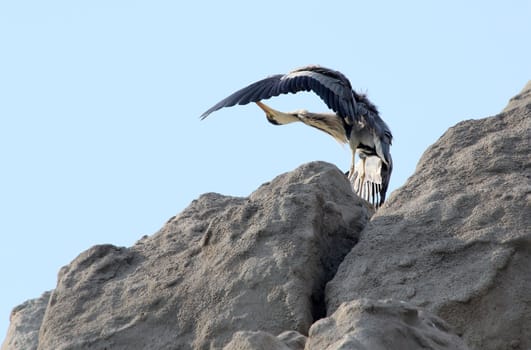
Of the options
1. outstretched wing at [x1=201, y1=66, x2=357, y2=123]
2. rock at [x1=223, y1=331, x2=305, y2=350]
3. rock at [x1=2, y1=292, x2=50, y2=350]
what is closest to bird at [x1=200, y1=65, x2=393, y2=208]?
outstretched wing at [x1=201, y1=66, x2=357, y2=123]

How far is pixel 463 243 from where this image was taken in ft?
20.4

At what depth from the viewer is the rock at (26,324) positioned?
23.1 feet

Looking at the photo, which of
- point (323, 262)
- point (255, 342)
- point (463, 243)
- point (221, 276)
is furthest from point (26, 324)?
point (255, 342)

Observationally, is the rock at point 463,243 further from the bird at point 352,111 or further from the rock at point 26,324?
the bird at point 352,111

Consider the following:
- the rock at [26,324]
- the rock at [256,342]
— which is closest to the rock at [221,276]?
the rock at [26,324]

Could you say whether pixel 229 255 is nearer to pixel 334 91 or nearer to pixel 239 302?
pixel 239 302

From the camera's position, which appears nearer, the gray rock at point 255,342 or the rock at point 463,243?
the gray rock at point 255,342

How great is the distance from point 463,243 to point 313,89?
476 centimetres

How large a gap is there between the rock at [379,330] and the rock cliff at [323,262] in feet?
2.43

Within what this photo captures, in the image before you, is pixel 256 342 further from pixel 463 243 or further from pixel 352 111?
pixel 352 111

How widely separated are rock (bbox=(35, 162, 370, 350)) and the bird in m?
3.57

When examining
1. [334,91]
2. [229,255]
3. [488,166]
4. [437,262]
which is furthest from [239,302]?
[334,91]

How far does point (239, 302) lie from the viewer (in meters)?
6.17

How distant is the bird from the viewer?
10.7 meters
